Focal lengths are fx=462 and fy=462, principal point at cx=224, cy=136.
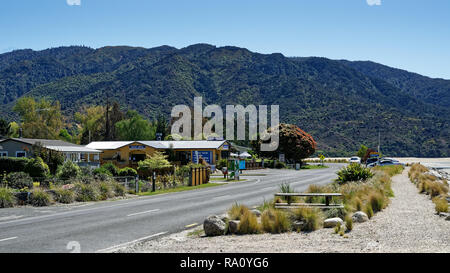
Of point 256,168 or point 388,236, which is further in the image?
point 256,168

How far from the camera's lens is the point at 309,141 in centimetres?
7506

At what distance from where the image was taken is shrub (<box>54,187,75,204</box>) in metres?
22.4

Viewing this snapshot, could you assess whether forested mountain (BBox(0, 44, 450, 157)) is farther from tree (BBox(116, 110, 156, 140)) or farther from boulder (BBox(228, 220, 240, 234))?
boulder (BBox(228, 220, 240, 234))

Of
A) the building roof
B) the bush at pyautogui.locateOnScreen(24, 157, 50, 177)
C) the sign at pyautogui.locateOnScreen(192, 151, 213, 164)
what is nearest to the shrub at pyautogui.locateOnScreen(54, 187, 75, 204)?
the bush at pyautogui.locateOnScreen(24, 157, 50, 177)

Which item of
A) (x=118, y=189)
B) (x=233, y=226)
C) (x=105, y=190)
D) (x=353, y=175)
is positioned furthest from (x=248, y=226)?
(x=353, y=175)

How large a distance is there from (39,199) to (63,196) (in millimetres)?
1335

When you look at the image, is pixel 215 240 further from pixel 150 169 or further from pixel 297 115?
pixel 297 115

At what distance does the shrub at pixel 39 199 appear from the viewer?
21328 mm

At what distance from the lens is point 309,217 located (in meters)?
13.0

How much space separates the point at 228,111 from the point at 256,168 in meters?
98.3

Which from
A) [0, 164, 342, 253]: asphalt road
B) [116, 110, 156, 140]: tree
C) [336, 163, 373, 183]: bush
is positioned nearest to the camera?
[0, 164, 342, 253]: asphalt road

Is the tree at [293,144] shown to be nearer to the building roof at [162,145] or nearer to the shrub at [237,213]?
the building roof at [162,145]

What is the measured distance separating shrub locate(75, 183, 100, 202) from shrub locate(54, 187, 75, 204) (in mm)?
622

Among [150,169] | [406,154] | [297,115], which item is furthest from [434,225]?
[297,115]
